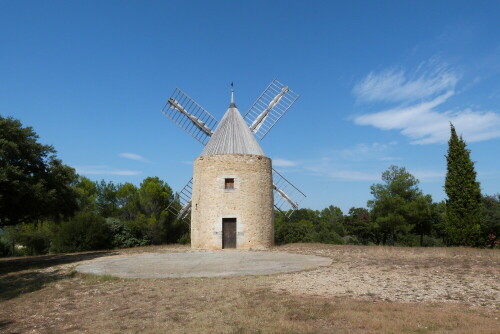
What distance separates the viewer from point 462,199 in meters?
20.5

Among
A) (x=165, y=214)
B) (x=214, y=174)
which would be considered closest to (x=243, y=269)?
(x=214, y=174)

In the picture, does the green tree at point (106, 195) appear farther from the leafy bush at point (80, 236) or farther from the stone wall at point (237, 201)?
the stone wall at point (237, 201)

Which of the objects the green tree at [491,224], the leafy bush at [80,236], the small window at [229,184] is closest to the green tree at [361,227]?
the green tree at [491,224]

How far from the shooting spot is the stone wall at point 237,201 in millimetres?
17625

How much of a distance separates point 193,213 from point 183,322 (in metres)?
12.8

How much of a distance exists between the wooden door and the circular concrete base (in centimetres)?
263

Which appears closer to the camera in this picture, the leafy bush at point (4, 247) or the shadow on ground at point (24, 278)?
the shadow on ground at point (24, 278)

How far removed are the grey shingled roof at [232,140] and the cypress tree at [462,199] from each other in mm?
10484

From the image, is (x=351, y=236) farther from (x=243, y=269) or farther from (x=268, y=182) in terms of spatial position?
(x=243, y=269)

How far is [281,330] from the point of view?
559 cm

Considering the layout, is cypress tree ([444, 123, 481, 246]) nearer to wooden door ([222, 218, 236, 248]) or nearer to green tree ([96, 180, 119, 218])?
wooden door ([222, 218, 236, 248])

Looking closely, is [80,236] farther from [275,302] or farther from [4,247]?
[275,302]

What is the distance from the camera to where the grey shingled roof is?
60.9 ft

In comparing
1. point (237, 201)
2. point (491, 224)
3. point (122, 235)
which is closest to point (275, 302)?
point (237, 201)
